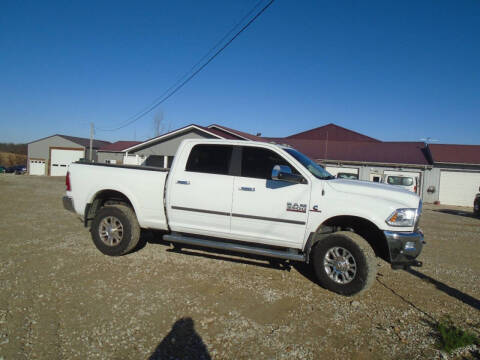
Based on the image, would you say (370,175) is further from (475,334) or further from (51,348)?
(51,348)

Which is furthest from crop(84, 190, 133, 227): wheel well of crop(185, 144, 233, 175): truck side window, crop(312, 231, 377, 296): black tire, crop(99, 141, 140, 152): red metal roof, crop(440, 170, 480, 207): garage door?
crop(99, 141, 140, 152): red metal roof

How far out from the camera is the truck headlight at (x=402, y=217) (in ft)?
A: 12.7

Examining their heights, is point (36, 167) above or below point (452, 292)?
above

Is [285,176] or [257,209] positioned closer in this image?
[285,176]

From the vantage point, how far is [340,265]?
13.3 feet

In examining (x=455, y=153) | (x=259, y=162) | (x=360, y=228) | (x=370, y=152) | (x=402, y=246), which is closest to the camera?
(x=402, y=246)

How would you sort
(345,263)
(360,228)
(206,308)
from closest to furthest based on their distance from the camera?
1. (206,308)
2. (345,263)
3. (360,228)

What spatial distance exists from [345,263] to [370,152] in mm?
22055

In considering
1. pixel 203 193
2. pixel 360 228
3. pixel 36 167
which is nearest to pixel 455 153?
pixel 360 228

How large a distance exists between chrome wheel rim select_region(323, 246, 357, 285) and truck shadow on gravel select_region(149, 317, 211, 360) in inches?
80.1

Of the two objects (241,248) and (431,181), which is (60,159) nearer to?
(431,181)

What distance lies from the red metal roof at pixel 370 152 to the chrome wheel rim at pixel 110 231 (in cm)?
2018

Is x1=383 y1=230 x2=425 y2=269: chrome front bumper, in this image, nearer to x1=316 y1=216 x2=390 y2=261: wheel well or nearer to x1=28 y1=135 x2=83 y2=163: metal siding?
x1=316 y1=216 x2=390 y2=261: wheel well

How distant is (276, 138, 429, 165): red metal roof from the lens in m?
22.2
